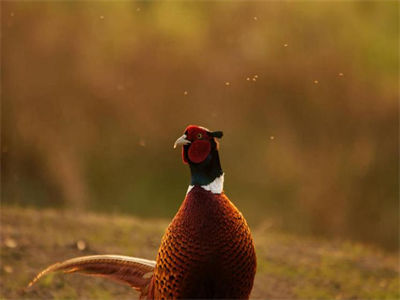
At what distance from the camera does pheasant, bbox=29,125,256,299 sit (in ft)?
10.8

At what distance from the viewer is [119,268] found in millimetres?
3850

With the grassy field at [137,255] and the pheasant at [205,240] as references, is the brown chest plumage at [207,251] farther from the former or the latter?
the grassy field at [137,255]

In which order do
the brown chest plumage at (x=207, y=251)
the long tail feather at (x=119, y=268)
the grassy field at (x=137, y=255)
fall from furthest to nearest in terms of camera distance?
the grassy field at (x=137, y=255) → the long tail feather at (x=119, y=268) → the brown chest plumage at (x=207, y=251)

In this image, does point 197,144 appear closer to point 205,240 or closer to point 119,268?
point 205,240

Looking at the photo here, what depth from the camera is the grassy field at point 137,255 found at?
578 cm

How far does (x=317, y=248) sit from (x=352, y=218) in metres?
0.94

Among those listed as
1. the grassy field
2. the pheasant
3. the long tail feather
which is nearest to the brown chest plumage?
the pheasant

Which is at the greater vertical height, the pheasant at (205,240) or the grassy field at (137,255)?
the pheasant at (205,240)

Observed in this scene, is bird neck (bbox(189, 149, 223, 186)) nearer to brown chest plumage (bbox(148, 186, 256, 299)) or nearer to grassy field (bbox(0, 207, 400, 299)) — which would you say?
brown chest plumage (bbox(148, 186, 256, 299))

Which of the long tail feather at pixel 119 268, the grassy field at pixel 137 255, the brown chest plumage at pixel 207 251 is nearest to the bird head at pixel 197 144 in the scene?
the brown chest plumage at pixel 207 251

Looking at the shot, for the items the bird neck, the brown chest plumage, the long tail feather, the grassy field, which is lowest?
the grassy field

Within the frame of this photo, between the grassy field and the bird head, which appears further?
→ the grassy field

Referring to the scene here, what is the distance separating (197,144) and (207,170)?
146 millimetres

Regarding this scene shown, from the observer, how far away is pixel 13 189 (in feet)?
27.7
